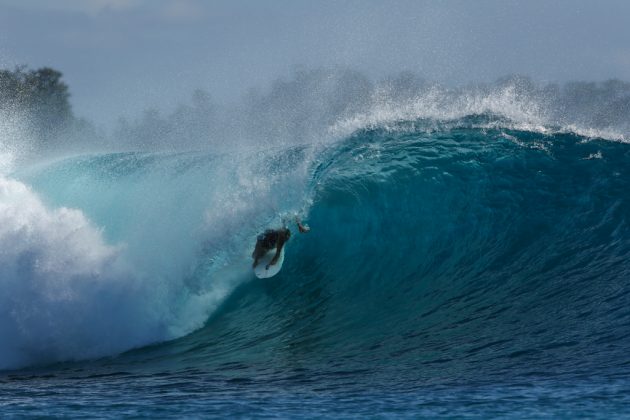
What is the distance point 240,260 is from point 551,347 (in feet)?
17.2

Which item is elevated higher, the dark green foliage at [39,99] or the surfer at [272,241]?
the dark green foliage at [39,99]

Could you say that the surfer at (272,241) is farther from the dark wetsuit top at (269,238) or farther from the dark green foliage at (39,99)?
the dark green foliage at (39,99)

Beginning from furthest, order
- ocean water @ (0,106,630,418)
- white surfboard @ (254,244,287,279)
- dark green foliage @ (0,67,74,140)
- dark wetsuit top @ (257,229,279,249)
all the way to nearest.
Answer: dark green foliage @ (0,67,74,140), white surfboard @ (254,244,287,279), dark wetsuit top @ (257,229,279,249), ocean water @ (0,106,630,418)

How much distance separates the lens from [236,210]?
13.1m

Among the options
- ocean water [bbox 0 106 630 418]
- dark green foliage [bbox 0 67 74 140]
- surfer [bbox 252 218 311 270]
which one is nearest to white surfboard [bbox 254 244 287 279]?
surfer [bbox 252 218 311 270]

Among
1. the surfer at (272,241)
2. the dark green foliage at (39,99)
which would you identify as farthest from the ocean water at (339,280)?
the dark green foliage at (39,99)

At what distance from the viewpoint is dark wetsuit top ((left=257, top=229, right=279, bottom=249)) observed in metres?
12.2

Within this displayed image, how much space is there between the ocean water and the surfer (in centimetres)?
45

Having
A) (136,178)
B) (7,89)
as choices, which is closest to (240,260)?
(136,178)

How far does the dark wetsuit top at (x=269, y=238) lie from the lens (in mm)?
12203

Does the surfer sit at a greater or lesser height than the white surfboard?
greater

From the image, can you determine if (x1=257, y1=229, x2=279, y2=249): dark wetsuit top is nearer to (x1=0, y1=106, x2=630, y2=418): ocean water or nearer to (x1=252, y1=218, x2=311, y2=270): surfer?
(x1=252, y1=218, x2=311, y2=270): surfer

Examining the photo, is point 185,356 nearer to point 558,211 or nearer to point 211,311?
point 211,311

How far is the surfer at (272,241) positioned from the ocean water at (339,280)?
452 mm
